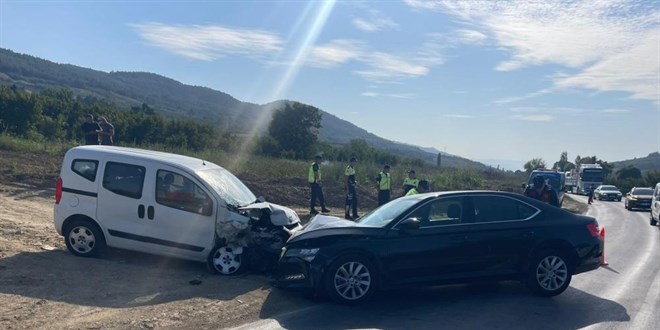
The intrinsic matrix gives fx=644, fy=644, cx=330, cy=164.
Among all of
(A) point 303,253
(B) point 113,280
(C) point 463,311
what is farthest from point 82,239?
(C) point 463,311

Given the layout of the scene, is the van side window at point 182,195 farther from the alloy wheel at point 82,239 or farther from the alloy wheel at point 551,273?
the alloy wheel at point 551,273

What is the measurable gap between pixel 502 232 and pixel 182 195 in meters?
4.86

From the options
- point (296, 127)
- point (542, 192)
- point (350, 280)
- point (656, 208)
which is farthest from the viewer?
point (296, 127)

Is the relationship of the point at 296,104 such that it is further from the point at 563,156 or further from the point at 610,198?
the point at 563,156

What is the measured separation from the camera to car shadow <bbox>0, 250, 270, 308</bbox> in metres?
8.26

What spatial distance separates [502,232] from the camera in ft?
29.3

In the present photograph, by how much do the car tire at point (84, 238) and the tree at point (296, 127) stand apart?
56394 millimetres

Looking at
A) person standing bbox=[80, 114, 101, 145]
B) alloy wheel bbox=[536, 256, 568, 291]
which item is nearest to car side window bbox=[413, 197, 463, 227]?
alloy wheel bbox=[536, 256, 568, 291]

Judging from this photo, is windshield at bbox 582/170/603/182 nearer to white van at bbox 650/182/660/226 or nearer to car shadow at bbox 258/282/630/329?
white van at bbox 650/182/660/226

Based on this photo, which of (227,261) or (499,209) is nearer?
(499,209)

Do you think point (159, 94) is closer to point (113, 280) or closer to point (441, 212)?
point (113, 280)

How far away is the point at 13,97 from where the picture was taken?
3641 centimetres

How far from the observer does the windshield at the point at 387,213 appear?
8908mm

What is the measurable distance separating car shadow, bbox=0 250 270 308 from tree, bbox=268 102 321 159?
185ft
